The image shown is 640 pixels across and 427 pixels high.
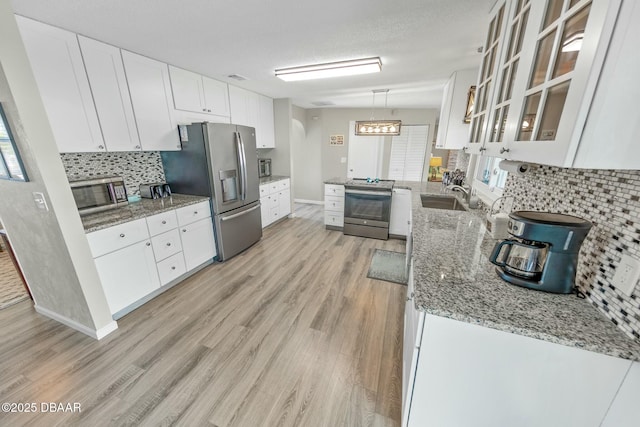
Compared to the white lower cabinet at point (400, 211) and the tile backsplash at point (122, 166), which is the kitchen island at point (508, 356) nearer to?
the white lower cabinet at point (400, 211)

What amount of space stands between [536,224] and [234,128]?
293cm

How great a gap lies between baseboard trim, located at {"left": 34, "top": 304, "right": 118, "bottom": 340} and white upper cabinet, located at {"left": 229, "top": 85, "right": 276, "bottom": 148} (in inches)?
111

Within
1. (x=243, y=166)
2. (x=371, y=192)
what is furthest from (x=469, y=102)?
(x=243, y=166)

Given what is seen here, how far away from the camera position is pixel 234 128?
2.84 meters

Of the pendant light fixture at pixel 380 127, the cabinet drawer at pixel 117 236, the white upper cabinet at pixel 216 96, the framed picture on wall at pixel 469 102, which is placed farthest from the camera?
the pendant light fixture at pixel 380 127

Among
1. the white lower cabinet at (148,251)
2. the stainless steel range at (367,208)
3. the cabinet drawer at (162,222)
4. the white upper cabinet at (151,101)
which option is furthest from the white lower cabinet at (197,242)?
the stainless steel range at (367,208)

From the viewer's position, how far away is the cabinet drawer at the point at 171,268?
235 centimetres

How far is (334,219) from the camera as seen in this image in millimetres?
4164

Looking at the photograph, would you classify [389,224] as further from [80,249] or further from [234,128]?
[80,249]

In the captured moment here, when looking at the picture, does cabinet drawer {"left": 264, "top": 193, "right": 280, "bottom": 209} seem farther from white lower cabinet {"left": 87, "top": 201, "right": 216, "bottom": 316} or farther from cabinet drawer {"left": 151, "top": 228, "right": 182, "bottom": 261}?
cabinet drawer {"left": 151, "top": 228, "right": 182, "bottom": 261}

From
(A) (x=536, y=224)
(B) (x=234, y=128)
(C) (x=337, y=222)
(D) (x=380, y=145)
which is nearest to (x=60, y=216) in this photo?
(B) (x=234, y=128)

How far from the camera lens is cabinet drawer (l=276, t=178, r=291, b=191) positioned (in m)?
4.38

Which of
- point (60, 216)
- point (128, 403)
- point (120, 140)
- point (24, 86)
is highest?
point (24, 86)

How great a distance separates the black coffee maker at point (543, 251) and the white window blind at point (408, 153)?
4.64 metres
